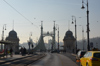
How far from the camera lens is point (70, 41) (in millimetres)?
124688

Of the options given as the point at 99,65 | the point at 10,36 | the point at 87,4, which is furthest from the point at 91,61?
the point at 10,36

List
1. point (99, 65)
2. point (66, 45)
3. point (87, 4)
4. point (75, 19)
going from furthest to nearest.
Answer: point (66, 45), point (75, 19), point (87, 4), point (99, 65)

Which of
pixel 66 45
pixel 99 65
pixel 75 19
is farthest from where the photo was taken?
pixel 66 45

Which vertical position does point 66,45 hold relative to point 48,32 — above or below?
below

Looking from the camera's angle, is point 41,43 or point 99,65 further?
point 41,43

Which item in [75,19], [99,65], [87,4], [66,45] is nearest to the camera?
[99,65]

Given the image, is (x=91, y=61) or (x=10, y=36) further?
(x=10, y=36)

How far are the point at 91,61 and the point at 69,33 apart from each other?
383ft

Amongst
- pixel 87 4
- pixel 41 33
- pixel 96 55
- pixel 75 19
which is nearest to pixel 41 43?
pixel 41 33

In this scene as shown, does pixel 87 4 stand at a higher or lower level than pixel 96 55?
higher

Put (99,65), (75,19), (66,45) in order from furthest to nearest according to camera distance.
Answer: (66,45) < (75,19) < (99,65)

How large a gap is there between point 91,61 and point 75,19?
40917mm

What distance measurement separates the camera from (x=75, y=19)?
5406 cm

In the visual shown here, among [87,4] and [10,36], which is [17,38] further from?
[87,4]
